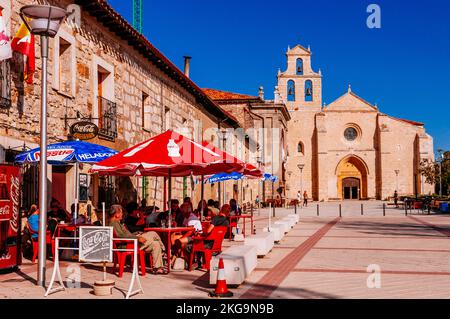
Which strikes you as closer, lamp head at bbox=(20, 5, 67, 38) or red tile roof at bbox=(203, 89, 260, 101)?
lamp head at bbox=(20, 5, 67, 38)

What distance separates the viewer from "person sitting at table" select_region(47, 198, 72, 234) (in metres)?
11.3

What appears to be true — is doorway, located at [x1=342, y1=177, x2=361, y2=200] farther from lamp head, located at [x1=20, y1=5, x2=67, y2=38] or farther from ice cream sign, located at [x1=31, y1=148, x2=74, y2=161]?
lamp head, located at [x1=20, y1=5, x2=67, y2=38]

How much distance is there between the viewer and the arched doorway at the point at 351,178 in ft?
227

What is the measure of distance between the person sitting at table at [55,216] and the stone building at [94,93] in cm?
50

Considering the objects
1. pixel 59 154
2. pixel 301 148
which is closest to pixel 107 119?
pixel 59 154

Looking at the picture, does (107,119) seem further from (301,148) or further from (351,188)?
(351,188)

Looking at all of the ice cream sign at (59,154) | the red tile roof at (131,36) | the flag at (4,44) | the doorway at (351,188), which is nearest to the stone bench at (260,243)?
the ice cream sign at (59,154)

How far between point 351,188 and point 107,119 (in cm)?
5770

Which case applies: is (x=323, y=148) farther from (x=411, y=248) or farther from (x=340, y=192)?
(x=411, y=248)

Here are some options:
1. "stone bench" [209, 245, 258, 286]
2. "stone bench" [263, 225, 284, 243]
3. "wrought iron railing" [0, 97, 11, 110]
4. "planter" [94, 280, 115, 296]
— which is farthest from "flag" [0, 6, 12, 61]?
"stone bench" [263, 225, 284, 243]

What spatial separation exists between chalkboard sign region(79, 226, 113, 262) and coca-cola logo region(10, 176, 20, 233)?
2.45 metres

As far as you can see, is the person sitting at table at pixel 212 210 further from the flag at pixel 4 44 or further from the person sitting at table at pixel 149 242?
the flag at pixel 4 44

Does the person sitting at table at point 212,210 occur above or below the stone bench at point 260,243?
above
